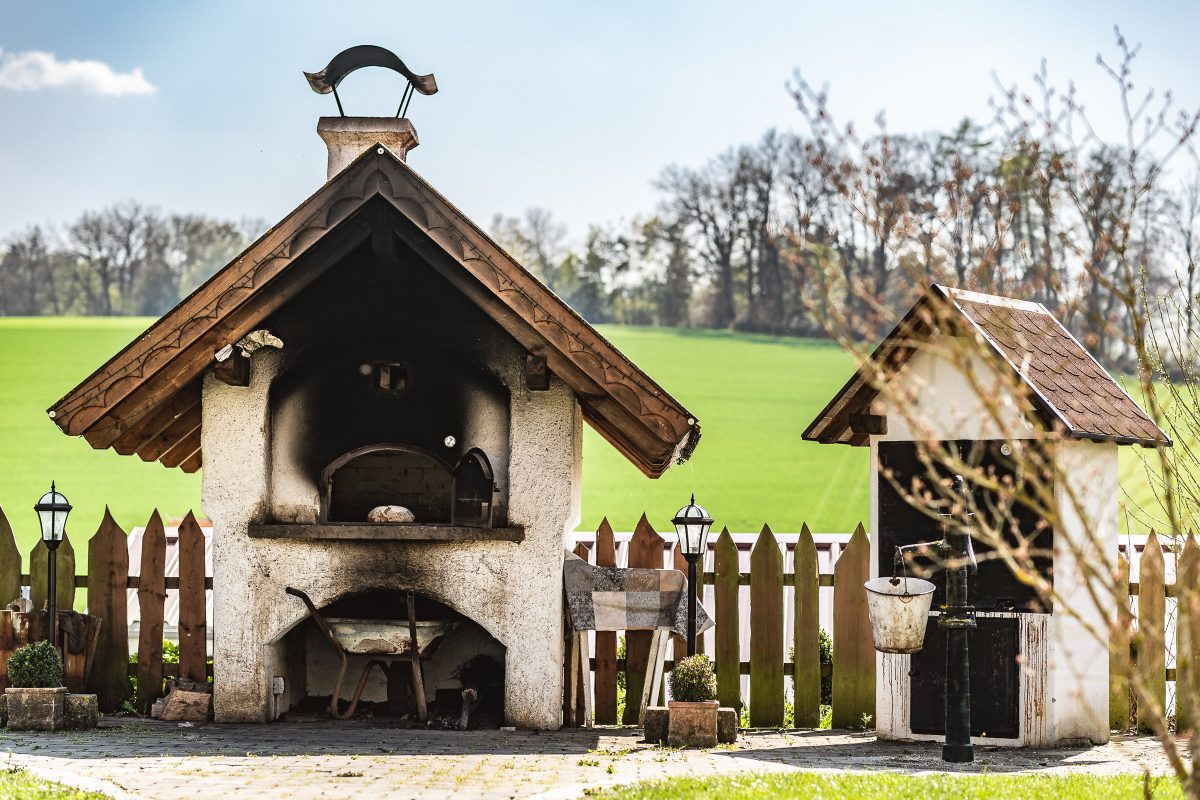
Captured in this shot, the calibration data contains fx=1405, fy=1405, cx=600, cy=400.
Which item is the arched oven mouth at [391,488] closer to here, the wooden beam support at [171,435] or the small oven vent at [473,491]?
the small oven vent at [473,491]

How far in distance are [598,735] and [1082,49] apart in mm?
5932

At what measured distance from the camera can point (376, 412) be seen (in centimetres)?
1095

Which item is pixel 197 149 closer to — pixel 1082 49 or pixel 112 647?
pixel 112 647

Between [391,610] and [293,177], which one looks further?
[293,177]

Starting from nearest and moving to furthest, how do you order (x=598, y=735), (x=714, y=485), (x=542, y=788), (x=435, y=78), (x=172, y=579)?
(x=542, y=788), (x=598, y=735), (x=435, y=78), (x=172, y=579), (x=714, y=485)

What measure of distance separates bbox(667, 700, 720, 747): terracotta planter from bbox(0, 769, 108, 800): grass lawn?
13.5 ft

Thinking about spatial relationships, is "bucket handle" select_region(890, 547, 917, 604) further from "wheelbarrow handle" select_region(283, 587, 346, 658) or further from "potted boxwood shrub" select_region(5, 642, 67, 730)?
"potted boxwood shrub" select_region(5, 642, 67, 730)

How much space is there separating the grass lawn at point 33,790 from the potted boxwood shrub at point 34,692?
2.58m

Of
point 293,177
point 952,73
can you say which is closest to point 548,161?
point 293,177

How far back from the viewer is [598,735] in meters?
10.4

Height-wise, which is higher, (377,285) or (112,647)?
(377,285)

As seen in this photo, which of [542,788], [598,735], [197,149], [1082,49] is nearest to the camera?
[1082,49]

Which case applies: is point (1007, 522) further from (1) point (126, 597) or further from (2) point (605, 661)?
(1) point (126, 597)

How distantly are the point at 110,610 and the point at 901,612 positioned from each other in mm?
6649
